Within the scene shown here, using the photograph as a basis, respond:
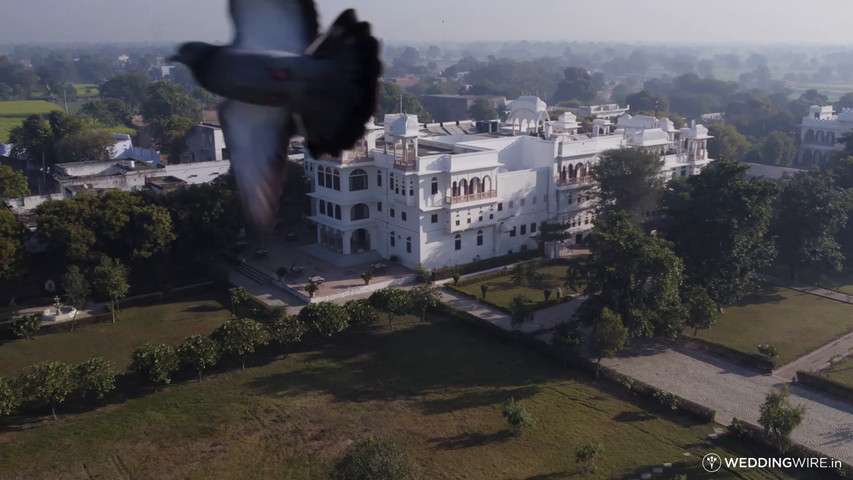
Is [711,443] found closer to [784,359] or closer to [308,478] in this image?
[784,359]

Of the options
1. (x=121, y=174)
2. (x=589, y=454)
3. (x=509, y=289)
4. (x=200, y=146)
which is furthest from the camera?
(x=200, y=146)

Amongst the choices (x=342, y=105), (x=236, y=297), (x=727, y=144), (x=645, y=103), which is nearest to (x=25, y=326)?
(x=236, y=297)

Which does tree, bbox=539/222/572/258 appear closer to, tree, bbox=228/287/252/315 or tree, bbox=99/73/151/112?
tree, bbox=228/287/252/315

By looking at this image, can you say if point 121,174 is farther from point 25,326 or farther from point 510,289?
point 510,289

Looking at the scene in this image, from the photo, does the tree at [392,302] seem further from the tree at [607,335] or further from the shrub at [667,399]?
the shrub at [667,399]

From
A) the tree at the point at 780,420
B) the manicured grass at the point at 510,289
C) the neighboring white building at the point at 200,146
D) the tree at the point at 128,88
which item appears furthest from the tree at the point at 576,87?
the tree at the point at 780,420

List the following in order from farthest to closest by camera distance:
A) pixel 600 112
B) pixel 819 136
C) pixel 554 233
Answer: pixel 600 112
pixel 819 136
pixel 554 233
